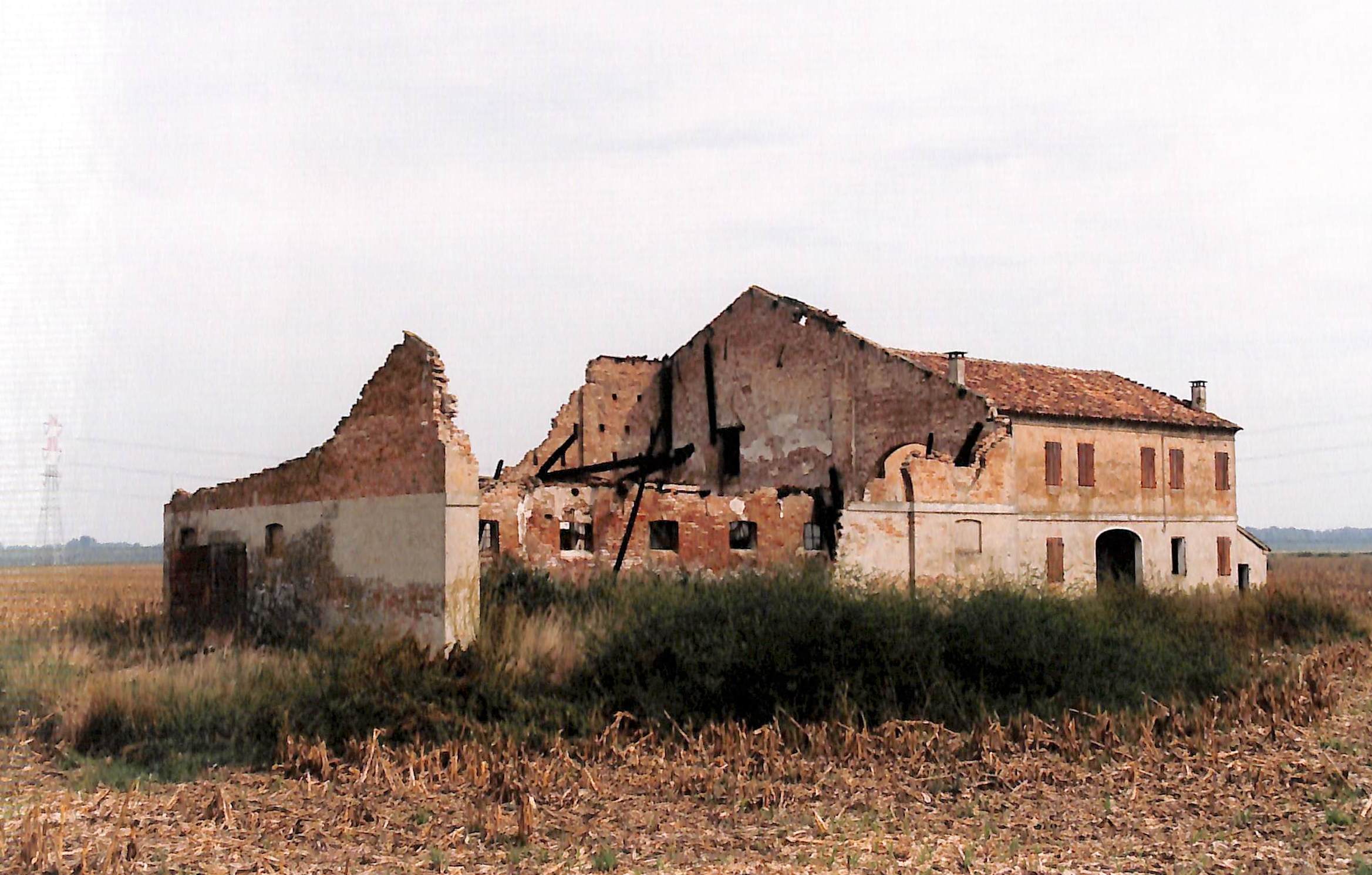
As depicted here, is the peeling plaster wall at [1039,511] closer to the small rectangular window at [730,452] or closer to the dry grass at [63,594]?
the small rectangular window at [730,452]

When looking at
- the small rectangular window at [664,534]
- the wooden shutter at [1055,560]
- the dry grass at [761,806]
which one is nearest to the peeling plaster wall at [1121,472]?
the wooden shutter at [1055,560]

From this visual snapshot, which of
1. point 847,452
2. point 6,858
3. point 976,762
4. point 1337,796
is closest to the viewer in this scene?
point 6,858

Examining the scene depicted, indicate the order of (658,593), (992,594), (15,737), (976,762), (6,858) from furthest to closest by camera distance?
(658,593)
(992,594)
(15,737)
(976,762)
(6,858)

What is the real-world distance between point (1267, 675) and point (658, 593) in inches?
319

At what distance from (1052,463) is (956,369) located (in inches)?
120

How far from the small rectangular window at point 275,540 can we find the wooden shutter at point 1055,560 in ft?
49.1

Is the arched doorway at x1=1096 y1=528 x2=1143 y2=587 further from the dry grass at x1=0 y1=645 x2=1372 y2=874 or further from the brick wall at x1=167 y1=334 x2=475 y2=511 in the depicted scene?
the brick wall at x1=167 y1=334 x2=475 y2=511

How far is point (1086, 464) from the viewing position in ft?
86.2

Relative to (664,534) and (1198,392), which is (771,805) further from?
(1198,392)

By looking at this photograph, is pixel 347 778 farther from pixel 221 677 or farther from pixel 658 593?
pixel 658 593

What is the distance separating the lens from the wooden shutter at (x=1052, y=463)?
2527 centimetres

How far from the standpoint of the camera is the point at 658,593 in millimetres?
17750

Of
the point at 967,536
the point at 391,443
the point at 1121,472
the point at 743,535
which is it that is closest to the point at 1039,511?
the point at 967,536

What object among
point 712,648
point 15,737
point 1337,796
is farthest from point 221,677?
point 1337,796
